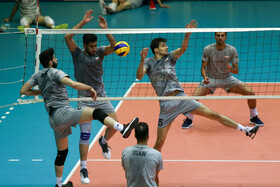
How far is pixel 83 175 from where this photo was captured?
7.45 m

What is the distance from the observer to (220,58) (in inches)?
374

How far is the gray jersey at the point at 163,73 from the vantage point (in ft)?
25.5

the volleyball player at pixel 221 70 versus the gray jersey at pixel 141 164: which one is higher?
the volleyball player at pixel 221 70

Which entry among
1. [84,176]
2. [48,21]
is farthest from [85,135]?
[48,21]

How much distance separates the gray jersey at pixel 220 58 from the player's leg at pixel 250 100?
310 mm

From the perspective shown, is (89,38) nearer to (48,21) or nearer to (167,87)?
(167,87)

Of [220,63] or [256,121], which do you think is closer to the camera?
[220,63]

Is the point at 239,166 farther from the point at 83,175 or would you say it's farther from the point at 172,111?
the point at 83,175

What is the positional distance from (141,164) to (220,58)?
171 inches

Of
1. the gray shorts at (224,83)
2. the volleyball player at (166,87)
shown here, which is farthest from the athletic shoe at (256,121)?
the volleyball player at (166,87)

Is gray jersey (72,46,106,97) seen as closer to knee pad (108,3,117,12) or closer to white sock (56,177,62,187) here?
white sock (56,177,62,187)

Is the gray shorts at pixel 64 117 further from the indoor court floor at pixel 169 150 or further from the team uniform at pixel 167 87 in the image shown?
the team uniform at pixel 167 87

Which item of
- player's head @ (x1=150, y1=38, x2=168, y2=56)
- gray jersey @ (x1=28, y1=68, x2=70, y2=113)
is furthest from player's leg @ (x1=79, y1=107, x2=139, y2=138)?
player's head @ (x1=150, y1=38, x2=168, y2=56)

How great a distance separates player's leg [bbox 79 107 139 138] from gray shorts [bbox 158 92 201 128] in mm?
967
